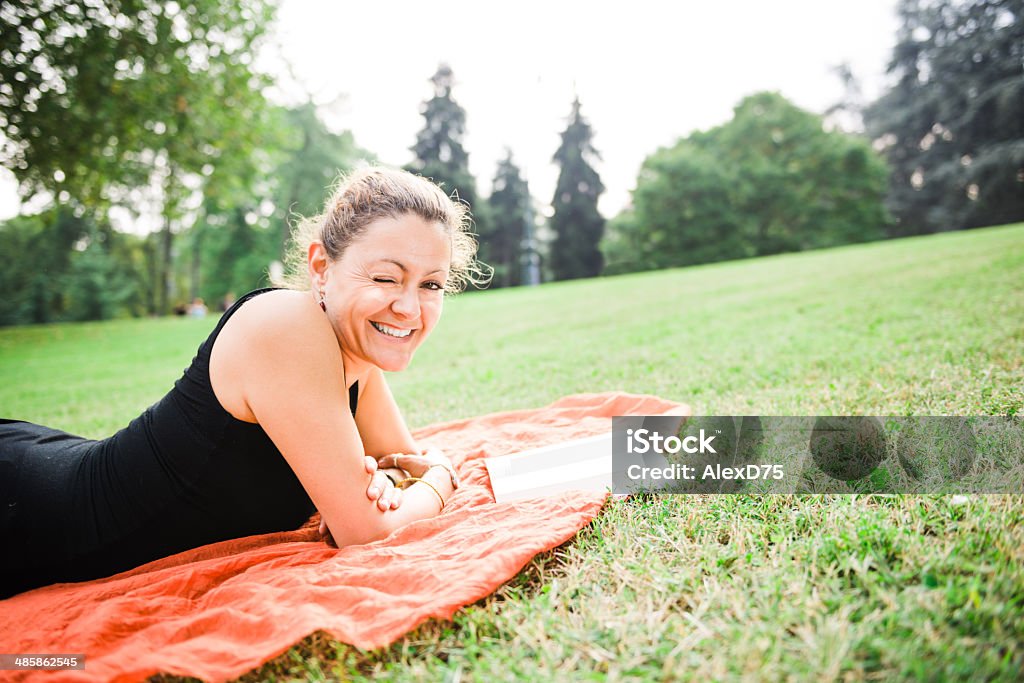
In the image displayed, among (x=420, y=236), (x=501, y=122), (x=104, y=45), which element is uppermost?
(x=501, y=122)

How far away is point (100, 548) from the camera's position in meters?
1.79

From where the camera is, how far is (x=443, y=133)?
116 feet

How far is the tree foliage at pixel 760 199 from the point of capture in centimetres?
3097

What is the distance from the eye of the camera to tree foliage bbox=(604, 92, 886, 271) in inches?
1219

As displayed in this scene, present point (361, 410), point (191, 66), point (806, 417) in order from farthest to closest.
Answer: point (191, 66) < point (806, 417) < point (361, 410)

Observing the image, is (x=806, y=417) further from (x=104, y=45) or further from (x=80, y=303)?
(x=80, y=303)

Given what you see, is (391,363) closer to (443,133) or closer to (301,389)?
(301,389)

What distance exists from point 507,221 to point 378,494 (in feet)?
114

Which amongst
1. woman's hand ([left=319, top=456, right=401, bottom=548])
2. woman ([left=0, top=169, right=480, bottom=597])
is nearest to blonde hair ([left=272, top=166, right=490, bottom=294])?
woman ([left=0, top=169, right=480, bottom=597])

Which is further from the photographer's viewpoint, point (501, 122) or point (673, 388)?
point (501, 122)

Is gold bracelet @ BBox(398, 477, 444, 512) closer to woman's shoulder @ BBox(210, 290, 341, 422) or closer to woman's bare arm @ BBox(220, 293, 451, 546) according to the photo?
woman's bare arm @ BBox(220, 293, 451, 546)

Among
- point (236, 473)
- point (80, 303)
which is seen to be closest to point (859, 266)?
point (236, 473)

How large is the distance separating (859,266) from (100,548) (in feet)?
38.9

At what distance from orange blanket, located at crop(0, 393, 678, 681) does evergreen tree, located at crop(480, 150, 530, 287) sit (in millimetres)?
33091
